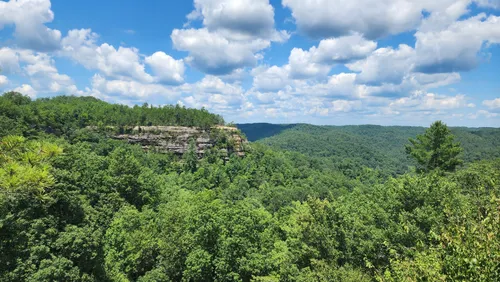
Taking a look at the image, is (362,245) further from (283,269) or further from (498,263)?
(498,263)

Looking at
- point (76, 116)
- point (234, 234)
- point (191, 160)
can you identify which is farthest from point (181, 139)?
point (234, 234)

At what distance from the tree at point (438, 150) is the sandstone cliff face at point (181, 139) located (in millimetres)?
61132

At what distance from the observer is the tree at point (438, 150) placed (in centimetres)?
3678

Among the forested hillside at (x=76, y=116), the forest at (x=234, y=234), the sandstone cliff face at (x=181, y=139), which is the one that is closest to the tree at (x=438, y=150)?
the forest at (x=234, y=234)


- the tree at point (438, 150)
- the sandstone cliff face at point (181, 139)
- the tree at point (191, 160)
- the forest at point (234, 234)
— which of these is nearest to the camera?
the forest at point (234, 234)

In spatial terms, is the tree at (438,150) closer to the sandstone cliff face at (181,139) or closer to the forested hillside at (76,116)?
the sandstone cliff face at (181,139)

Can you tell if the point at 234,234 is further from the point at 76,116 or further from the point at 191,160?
the point at 76,116

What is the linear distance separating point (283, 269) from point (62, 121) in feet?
272

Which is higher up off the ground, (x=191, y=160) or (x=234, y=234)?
(x=234, y=234)

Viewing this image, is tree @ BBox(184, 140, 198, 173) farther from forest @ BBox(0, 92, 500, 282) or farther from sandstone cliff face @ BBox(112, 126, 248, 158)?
forest @ BBox(0, 92, 500, 282)

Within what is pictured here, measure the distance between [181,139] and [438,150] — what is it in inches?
2831

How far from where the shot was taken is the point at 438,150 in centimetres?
3719

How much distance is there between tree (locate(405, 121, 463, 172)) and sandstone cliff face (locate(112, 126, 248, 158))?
61.1m

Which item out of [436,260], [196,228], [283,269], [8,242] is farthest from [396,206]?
[8,242]
